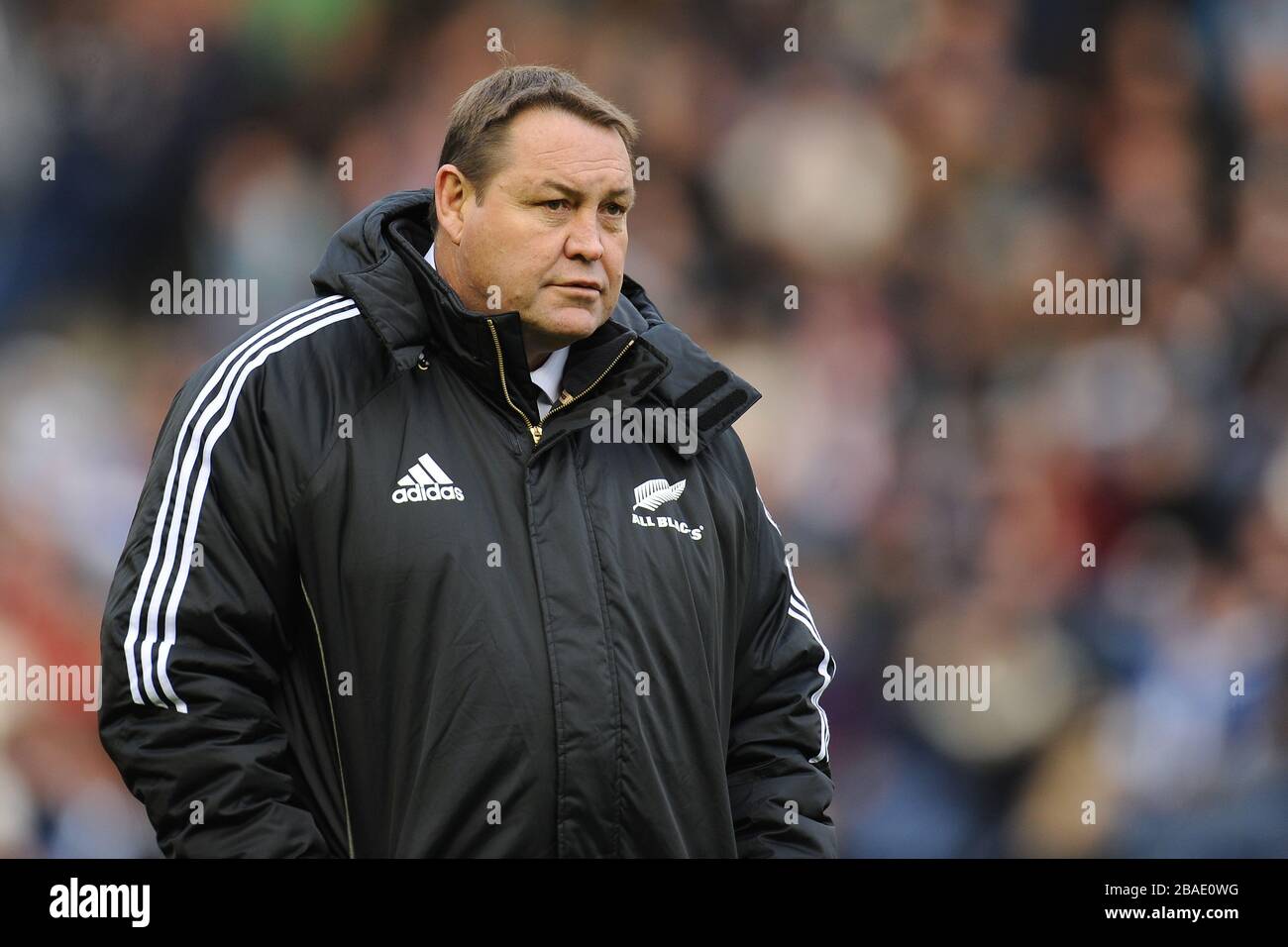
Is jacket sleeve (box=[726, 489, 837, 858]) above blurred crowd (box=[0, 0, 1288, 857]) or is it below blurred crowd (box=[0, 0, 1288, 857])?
below

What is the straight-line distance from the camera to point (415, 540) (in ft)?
6.25

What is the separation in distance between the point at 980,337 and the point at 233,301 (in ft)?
6.73

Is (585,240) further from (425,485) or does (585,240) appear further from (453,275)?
(425,485)

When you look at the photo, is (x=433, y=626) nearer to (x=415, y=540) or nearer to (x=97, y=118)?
(x=415, y=540)

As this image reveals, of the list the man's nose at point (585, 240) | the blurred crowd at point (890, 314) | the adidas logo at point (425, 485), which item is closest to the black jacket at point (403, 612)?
the adidas logo at point (425, 485)

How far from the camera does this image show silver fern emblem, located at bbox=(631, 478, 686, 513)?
2102 mm

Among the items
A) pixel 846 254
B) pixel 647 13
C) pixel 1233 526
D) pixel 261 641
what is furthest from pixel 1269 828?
pixel 261 641

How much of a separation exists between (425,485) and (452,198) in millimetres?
495

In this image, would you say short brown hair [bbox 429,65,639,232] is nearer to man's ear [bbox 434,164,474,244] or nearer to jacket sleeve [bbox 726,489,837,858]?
man's ear [bbox 434,164,474,244]

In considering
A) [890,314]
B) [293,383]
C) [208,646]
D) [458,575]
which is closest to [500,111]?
[293,383]

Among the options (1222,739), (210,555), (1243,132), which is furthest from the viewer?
(1243,132)

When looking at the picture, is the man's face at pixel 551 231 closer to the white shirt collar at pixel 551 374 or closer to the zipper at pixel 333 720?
the white shirt collar at pixel 551 374

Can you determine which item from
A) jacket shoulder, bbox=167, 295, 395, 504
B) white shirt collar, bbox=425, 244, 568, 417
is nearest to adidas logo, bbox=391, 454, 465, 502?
jacket shoulder, bbox=167, 295, 395, 504
